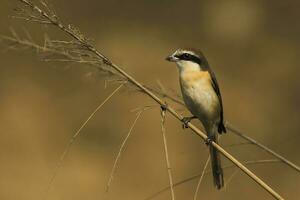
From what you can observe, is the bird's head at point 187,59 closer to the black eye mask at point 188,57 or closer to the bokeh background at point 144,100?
the black eye mask at point 188,57

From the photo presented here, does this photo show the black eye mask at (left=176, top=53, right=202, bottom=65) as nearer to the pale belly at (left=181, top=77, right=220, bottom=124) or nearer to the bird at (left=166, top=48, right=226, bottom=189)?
the bird at (left=166, top=48, right=226, bottom=189)

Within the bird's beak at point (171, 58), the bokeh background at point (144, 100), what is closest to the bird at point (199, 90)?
the bird's beak at point (171, 58)

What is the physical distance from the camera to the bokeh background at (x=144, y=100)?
1046cm

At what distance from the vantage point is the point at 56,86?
1225 cm

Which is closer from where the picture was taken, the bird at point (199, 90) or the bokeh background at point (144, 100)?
the bird at point (199, 90)

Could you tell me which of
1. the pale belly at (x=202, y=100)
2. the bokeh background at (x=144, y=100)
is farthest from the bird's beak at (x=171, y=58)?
the bokeh background at (x=144, y=100)

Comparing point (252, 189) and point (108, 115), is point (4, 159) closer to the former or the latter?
point (108, 115)

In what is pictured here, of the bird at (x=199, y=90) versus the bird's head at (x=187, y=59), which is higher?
the bird's head at (x=187, y=59)

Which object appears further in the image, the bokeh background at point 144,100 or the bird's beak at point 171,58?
the bokeh background at point 144,100

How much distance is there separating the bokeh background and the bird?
183 inches

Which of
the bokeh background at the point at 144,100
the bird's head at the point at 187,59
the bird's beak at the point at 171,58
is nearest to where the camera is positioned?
the bird's beak at the point at 171,58

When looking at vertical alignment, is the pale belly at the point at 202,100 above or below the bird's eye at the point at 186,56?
below

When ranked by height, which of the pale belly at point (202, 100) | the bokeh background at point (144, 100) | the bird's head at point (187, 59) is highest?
the bird's head at point (187, 59)

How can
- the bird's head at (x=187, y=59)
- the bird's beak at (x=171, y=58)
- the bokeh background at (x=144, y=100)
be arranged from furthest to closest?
the bokeh background at (x=144, y=100)
the bird's head at (x=187, y=59)
the bird's beak at (x=171, y=58)
